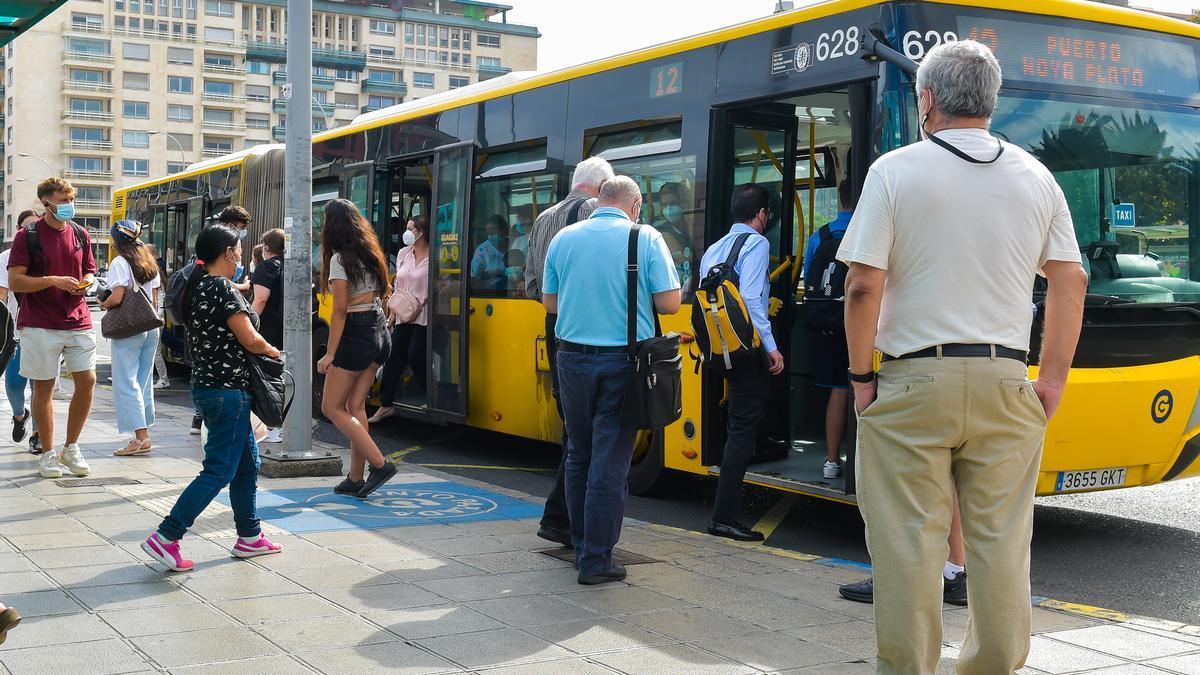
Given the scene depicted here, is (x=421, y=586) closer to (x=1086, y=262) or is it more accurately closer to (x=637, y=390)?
(x=637, y=390)

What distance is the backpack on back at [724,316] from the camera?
7016 millimetres

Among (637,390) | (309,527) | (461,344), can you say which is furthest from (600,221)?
(461,344)

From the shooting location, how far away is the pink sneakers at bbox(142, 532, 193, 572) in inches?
227

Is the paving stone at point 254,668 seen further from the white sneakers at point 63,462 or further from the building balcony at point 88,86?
the building balcony at point 88,86

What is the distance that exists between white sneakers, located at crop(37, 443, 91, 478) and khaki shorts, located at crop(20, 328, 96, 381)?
1.65 ft

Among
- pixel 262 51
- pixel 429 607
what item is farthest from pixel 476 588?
pixel 262 51

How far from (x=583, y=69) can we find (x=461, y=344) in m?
2.59

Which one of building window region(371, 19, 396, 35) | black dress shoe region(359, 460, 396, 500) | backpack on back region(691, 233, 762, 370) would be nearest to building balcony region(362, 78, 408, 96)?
building window region(371, 19, 396, 35)

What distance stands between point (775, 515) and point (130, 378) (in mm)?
4950

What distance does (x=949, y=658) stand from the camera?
4.73m

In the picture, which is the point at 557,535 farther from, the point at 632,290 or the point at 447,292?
the point at 447,292

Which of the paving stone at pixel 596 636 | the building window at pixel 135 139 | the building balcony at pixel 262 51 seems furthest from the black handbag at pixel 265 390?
the building balcony at pixel 262 51

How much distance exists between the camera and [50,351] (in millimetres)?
8562

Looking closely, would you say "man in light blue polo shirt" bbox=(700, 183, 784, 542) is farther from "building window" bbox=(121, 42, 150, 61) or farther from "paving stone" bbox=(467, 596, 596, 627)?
"building window" bbox=(121, 42, 150, 61)
